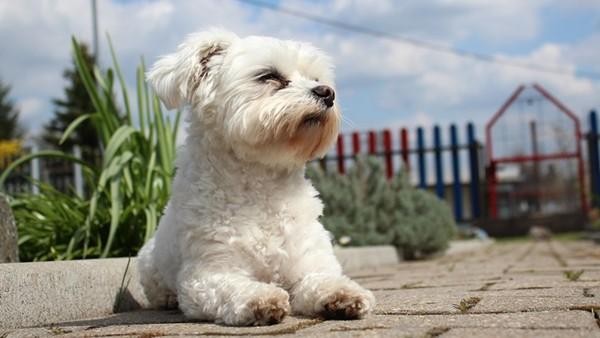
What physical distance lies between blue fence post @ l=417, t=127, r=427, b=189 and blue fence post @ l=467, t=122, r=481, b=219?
107 centimetres

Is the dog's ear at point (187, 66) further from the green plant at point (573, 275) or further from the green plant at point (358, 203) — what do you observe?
the green plant at point (358, 203)

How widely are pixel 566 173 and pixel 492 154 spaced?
1.84 metres

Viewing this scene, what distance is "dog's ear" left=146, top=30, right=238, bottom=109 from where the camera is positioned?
3445mm

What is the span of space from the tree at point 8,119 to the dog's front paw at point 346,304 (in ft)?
133

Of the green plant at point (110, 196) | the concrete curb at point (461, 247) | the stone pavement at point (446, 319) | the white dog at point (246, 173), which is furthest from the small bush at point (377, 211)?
the white dog at point (246, 173)

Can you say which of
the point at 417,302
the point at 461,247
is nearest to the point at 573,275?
the point at 417,302

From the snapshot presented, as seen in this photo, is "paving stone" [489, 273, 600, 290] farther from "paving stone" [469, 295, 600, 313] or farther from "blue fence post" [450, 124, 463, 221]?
"blue fence post" [450, 124, 463, 221]

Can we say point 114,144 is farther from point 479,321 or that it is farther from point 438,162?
point 438,162

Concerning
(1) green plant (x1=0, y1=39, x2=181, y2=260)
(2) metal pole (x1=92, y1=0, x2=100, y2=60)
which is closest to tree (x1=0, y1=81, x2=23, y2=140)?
(2) metal pole (x1=92, y1=0, x2=100, y2=60)

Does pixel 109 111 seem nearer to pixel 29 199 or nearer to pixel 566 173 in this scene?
pixel 29 199

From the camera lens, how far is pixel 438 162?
703 inches

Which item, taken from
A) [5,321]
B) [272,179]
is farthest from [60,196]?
[272,179]

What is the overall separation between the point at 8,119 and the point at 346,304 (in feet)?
141

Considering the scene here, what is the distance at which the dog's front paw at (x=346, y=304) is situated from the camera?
2836 mm
